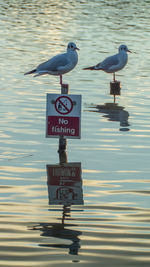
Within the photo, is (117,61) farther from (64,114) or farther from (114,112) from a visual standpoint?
(64,114)

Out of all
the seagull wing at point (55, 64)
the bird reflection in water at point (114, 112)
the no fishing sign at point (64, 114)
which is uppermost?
the seagull wing at point (55, 64)

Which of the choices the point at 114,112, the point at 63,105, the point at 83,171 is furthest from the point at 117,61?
the point at 83,171

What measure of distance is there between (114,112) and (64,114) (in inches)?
199

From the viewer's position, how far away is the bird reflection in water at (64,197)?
7336 millimetres

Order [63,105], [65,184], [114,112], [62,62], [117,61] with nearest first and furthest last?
[65,184], [63,105], [114,112], [62,62], [117,61]

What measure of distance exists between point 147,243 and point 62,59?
1012 centimetres

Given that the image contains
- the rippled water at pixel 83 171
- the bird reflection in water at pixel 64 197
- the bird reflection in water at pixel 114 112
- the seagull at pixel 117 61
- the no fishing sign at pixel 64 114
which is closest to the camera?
the rippled water at pixel 83 171

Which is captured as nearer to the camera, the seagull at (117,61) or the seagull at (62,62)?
the seagull at (62,62)

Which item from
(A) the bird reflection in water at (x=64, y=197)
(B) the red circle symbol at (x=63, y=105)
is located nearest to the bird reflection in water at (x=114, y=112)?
(B) the red circle symbol at (x=63, y=105)

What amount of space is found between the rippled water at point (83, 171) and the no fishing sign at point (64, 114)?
54 cm

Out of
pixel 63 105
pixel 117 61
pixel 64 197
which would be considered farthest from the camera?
pixel 117 61

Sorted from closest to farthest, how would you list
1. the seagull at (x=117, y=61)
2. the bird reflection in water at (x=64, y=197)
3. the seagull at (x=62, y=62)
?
the bird reflection in water at (x=64, y=197) → the seagull at (x=62, y=62) → the seagull at (x=117, y=61)

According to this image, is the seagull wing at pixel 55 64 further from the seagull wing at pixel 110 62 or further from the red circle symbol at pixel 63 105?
the red circle symbol at pixel 63 105

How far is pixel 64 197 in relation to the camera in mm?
9055
